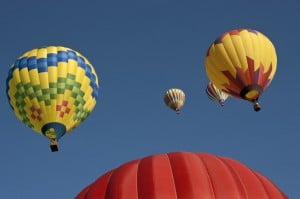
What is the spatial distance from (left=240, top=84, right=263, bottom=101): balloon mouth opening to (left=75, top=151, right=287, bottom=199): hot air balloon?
4.43 meters

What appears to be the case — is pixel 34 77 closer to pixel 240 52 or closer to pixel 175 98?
pixel 240 52

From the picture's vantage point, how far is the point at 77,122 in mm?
19094

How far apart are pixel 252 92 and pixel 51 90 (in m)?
6.81

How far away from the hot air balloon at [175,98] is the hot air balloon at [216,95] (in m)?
2.31

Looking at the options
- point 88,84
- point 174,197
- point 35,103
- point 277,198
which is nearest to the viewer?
point 174,197

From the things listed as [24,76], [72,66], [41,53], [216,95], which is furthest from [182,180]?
[216,95]

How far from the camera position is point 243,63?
18.6m

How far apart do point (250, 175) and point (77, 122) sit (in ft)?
23.8

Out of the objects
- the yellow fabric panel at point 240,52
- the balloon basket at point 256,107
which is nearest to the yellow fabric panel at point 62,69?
the yellow fabric panel at point 240,52

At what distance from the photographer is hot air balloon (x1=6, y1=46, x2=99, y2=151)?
18.2 metres

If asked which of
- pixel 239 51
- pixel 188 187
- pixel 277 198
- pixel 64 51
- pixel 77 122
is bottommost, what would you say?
pixel 277 198

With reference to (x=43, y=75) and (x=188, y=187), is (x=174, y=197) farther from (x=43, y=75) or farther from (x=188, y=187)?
(x=43, y=75)

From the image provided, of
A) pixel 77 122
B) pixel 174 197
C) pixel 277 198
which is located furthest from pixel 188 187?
pixel 77 122

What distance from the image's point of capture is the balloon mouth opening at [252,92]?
18.5 meters
